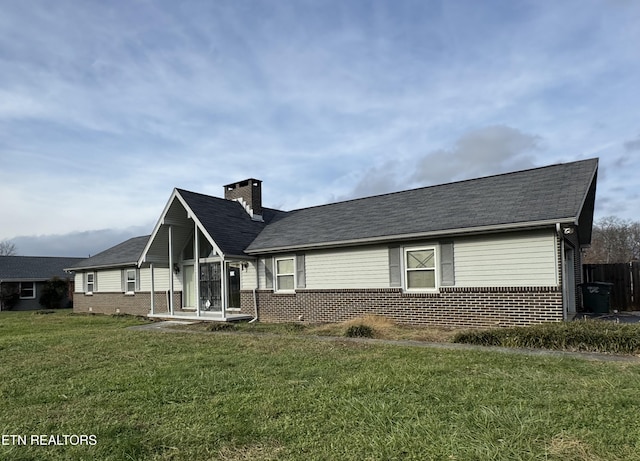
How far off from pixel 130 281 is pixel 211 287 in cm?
716

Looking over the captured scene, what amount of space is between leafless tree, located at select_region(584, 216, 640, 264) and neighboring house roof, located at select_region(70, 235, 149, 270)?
159ft

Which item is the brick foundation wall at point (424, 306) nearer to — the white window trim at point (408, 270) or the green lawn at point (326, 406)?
the white window trim at point (408, 270)

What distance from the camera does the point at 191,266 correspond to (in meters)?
20.1

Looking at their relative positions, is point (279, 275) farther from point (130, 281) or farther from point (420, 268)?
point (130, 281)

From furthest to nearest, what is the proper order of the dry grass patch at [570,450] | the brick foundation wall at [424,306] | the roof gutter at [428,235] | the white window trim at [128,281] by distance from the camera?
the white window trim at [128,281], the brick foundation wall at [424,306], the roof gutter at [428,235], the dry grass patch at [570,450]

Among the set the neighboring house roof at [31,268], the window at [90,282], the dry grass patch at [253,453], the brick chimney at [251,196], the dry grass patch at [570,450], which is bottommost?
the dry grass patch at [253,453]

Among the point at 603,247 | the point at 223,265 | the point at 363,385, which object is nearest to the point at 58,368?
the point at 363,385

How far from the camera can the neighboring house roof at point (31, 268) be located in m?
34.0

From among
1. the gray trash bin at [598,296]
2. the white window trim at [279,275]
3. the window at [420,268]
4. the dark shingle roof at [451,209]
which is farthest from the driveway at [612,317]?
the white window trim at [279,275]

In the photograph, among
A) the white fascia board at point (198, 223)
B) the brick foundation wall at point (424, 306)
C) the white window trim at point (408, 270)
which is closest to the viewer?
the brick foundation wall at point (424, 306)

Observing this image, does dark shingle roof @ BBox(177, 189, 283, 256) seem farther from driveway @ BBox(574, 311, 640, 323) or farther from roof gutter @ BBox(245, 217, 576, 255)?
driveway @ BBox(574, 311, 640, 323)

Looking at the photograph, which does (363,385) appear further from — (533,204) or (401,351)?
(533,204)

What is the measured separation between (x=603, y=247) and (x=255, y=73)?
56659 mm

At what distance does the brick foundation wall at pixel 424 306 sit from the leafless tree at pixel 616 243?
158 feet
